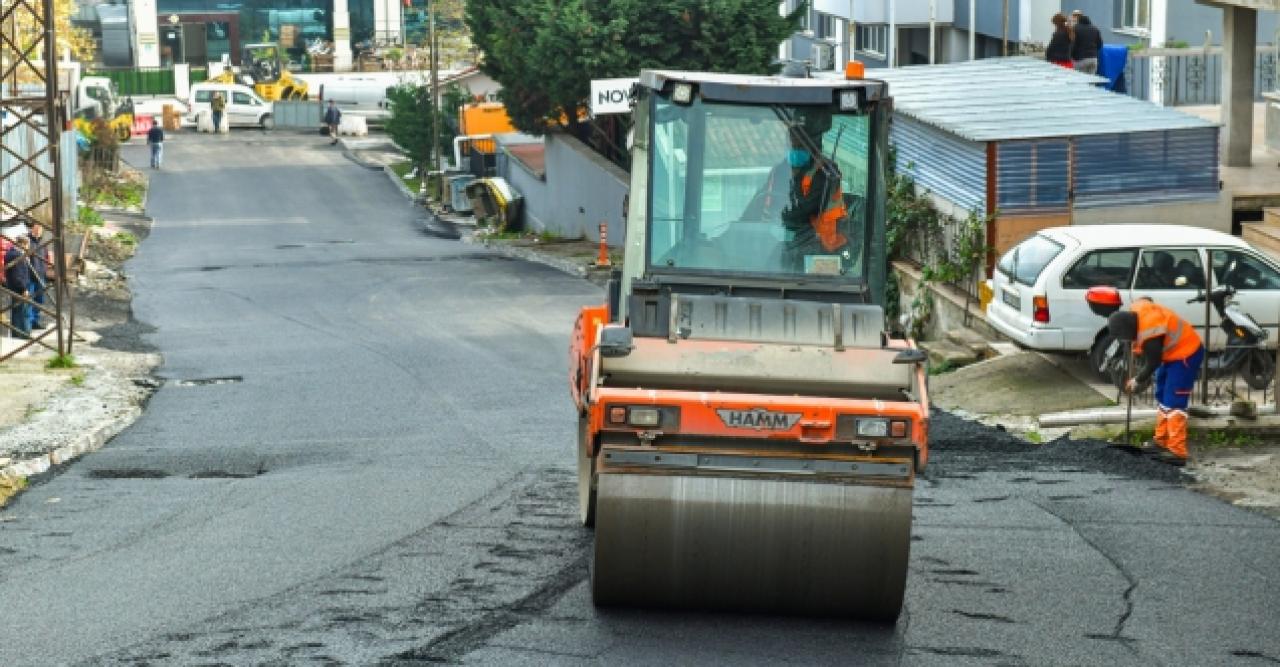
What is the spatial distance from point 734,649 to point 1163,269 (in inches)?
445

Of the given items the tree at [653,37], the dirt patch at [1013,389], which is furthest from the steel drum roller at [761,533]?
the tree at [653,37]

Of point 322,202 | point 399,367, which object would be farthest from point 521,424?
point 322,202

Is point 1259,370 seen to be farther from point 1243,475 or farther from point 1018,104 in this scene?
point 1018,104

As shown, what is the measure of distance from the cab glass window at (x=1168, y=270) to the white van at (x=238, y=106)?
56476mm

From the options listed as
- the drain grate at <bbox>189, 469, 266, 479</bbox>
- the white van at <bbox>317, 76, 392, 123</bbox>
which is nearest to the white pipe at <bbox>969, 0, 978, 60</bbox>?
the drain grate at <bbox>189, 469, 266, 479</bbox>

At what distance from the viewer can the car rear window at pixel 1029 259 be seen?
2047 cm

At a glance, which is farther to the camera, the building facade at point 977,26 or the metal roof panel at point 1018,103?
the building facade at point 977,26

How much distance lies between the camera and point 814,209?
36.9 feet

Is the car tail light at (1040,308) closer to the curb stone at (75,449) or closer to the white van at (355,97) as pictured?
the curb stone at (75,449)

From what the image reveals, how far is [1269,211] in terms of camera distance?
24344mm

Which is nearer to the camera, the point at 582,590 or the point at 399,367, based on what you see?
the point at 582,590

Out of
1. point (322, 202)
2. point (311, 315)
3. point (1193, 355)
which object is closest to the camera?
point (1193, 355)

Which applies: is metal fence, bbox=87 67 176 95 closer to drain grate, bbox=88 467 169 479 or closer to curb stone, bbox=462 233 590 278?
curb stone, bbox=462 233 590 278

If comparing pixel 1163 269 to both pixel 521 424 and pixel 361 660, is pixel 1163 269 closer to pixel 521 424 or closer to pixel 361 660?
pixel 521 424
